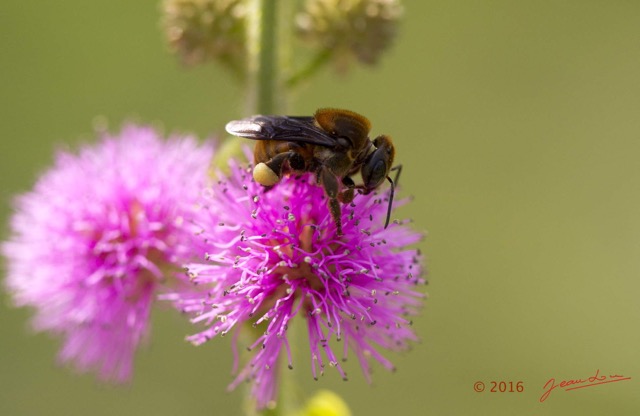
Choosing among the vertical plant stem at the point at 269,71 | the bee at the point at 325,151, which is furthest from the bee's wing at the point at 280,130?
the vertical plant stem at the point at 269,71

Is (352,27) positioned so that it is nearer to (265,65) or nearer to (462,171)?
(265,65)

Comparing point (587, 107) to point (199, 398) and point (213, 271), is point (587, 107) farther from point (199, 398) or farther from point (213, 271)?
point (213, 271)

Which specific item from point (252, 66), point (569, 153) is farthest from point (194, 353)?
point (252, 66)

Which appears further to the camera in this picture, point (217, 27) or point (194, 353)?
point (194, 353)

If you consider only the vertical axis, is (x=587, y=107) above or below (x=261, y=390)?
above

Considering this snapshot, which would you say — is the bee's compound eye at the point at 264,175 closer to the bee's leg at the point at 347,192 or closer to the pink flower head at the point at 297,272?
the pink flower head at the point at 297,272

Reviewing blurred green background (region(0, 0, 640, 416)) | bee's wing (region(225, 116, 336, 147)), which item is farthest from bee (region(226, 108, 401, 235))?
blurred green background (region(0, 0, 640, 416))
